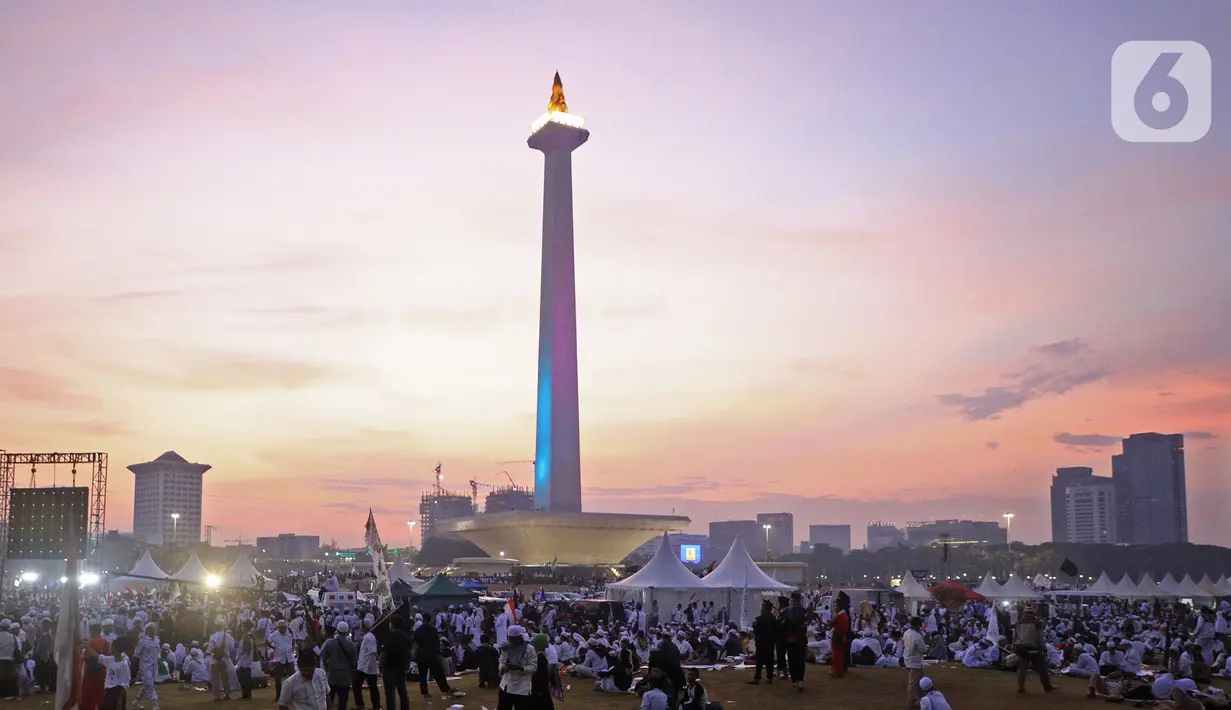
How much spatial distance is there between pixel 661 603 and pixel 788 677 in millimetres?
17235

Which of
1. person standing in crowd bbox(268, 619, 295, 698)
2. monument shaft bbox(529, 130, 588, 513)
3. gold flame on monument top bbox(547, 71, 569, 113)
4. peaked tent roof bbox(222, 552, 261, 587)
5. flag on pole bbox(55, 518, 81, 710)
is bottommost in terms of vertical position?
peaked tent roof bbox(222, 552, 261, 587)

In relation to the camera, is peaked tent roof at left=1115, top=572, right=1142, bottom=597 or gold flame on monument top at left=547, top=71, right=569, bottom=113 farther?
gold flame on monument top at left=547, top=71, right=569, bottom=113

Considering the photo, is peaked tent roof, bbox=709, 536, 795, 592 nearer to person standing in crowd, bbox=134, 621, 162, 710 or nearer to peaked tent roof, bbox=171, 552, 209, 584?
person standing in crowd, bbox=134, 621, 162, 710

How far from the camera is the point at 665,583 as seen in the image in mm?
38281

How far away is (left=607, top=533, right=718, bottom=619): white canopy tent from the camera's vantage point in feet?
125

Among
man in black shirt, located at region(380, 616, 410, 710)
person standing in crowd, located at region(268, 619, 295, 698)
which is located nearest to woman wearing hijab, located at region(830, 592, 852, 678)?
man in black shirt, located at region(380, 616, 410, 710)

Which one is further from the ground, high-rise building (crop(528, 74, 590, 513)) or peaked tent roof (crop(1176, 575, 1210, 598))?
high-rise building (crop(528, 74, 590, 513))

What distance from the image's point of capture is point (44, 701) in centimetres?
2325

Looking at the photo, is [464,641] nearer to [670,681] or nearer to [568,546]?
[670,681]

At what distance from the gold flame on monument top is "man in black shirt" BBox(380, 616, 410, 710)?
104 meters

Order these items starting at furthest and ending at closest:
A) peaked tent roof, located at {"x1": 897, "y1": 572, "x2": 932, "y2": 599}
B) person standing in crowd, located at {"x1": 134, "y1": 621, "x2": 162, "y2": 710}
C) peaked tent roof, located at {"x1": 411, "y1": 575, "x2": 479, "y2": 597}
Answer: peaked tent roof, located at {"x1": 897, "y1": 572, "x2": 932, "y2": 599} < peaked tent roof, located at {"x1": 411, "y1": 575, "x2": 479, "y2": 597} < person standing in crowd, located at {"x1": 134, "y1": 621, "x2": 162, "y2": 710}

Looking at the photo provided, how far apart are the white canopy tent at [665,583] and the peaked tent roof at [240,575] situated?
27.5m

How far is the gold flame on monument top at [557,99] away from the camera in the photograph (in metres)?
119

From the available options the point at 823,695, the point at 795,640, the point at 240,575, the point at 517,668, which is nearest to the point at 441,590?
the point at 795,640
